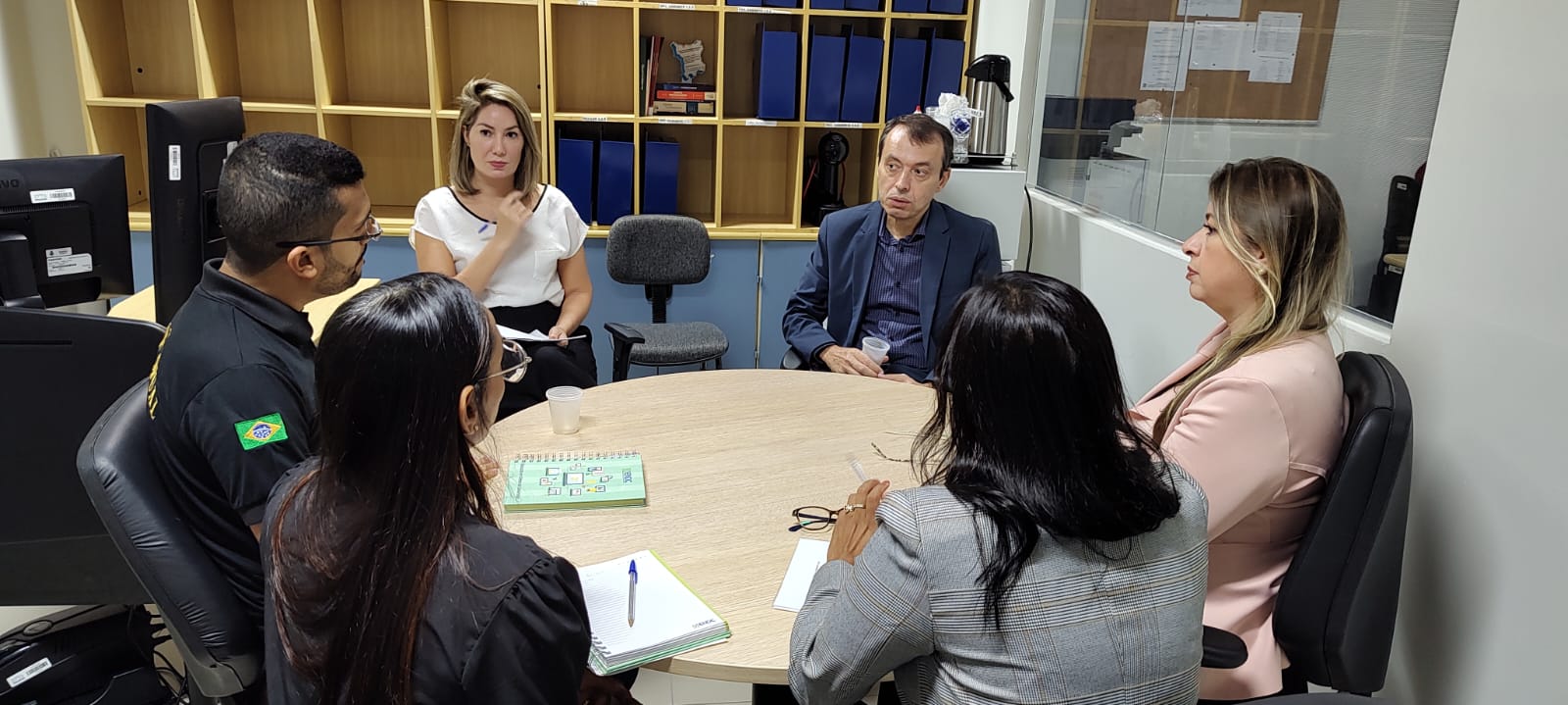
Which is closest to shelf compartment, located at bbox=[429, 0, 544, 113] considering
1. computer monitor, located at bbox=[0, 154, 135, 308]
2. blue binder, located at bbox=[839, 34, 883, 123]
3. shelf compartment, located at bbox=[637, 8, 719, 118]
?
shelf compartment, located at bbox=[637, 8, 719, 118]

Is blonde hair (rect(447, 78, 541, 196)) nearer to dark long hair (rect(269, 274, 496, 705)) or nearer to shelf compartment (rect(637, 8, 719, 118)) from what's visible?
shelf compartment (rect(637, 8, 719, 118))

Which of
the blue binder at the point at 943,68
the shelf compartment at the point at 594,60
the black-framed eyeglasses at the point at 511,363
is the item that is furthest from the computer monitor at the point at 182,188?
the blue binder at the point at 943,68

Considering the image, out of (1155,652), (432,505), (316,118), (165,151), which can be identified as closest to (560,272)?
(165,151)

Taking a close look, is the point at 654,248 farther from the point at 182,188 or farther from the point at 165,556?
the point at 165,556

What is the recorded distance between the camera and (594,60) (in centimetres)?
417

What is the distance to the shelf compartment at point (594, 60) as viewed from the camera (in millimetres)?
4102

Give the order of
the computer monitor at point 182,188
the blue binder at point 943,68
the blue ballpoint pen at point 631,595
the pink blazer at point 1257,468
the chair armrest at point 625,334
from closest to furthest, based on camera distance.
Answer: the blue ballpoint pen at point 631,595
the pink blazer at point 1257,468
the computer monitor at point 182,188
the chair armrest at point 625,334
the blue binder at point 943,68

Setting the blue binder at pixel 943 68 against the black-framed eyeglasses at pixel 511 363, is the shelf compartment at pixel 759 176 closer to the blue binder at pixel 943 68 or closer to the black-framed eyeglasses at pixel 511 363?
the blue binder at pixel 943 68

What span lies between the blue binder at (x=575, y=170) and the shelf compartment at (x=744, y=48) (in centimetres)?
67

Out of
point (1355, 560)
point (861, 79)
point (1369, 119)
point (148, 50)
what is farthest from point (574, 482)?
point (148, 50)

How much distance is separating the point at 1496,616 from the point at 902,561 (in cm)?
108

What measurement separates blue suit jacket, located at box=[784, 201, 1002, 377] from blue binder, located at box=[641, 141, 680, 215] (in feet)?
3.96

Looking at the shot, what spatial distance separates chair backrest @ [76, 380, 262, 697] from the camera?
4.23 feet

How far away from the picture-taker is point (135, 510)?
1.30 metres
